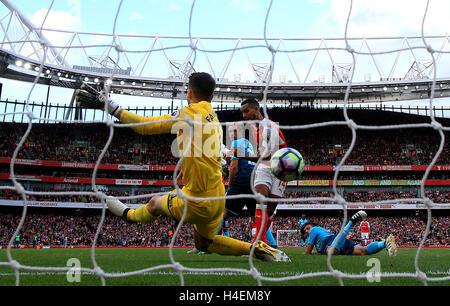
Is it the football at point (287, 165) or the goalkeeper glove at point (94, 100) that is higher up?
the goalkeeper glove at point (94, 100)

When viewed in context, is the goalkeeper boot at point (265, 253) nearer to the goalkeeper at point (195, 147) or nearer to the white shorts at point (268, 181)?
A: the goalkeeper at point (195, 147)

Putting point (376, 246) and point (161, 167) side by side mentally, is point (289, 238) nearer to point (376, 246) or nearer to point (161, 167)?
point (161, 167)

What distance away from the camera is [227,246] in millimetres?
3891

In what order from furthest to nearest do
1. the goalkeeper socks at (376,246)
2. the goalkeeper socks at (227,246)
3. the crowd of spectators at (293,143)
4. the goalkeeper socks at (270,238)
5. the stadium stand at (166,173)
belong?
the crowd of spectators at (293,143), the stadium stand at (166,173), the goalkeeper socks at (376,246), the goalkeeper socks at (270,238), the goalkeeper socks at (227,246)

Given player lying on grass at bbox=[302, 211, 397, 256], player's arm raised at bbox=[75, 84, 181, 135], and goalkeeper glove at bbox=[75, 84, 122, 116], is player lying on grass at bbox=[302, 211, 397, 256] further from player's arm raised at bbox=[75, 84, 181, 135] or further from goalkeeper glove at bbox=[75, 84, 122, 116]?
goalkeeper glove at bbox=[75, 84, 122, 116]

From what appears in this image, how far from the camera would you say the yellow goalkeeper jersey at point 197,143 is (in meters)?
3.17

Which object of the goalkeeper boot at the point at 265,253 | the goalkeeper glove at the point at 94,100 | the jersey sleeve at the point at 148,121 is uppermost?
the goalkeeper glove at the point at 94,100

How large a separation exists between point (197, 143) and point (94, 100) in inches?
39.8

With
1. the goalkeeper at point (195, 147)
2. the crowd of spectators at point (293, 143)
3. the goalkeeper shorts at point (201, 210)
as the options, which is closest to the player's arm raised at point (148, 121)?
the goalkeeper at point (195, 147)

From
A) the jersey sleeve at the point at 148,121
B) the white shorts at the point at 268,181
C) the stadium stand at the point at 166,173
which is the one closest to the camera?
the jersey sleeve at the point at 148,121

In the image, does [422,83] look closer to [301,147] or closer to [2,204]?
[301,147]

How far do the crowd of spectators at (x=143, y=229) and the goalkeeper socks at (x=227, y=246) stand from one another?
20.7 meters
